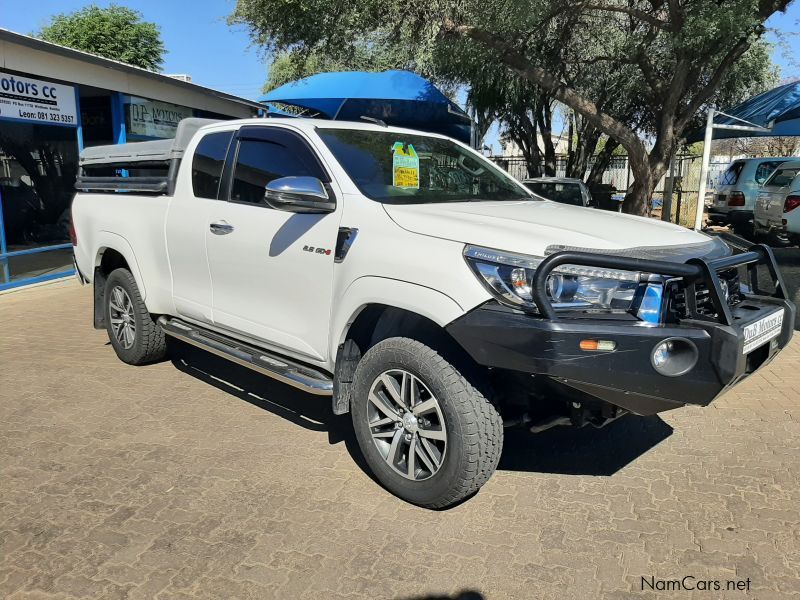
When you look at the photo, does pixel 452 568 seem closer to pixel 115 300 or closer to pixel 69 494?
pixel 69 494

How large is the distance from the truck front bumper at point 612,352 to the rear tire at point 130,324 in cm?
344

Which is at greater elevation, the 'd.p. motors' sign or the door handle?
the 'd.p. motors' sign

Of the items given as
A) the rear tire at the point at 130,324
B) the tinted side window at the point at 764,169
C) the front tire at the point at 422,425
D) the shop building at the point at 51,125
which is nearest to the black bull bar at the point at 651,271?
the front tire at the point at 422,425

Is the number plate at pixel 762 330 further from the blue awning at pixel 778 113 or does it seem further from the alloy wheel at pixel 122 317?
the blue awning at pixel 778 113

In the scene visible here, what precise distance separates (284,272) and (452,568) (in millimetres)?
1860

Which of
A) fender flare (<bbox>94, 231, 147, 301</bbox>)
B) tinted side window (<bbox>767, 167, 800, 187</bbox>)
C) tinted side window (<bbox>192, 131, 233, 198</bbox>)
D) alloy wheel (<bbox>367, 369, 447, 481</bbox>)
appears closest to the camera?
alloy wheel (<bbox>367, 369, 447, 481</bbox>)

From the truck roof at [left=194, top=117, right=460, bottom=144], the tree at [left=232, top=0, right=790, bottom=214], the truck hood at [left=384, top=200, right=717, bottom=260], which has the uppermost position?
the tree at [left=232, top=0, right=790, bottom=214]

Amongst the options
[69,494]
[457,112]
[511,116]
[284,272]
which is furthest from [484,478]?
[511,116]

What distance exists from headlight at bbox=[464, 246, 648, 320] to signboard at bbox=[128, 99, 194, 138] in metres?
10.8

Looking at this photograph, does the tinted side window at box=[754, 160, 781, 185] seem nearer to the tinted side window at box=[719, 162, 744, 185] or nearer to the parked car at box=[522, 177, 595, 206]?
the tinted side window at box=[719, 162, 744, 185]

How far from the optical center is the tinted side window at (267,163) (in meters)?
3.79

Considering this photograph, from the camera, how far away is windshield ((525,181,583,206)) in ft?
43.3

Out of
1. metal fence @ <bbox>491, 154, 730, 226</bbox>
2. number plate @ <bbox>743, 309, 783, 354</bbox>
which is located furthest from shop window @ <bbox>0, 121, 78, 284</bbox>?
metal fence @ <bbox>491, 154, 730, 226</bbox>

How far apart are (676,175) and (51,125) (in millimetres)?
19616
